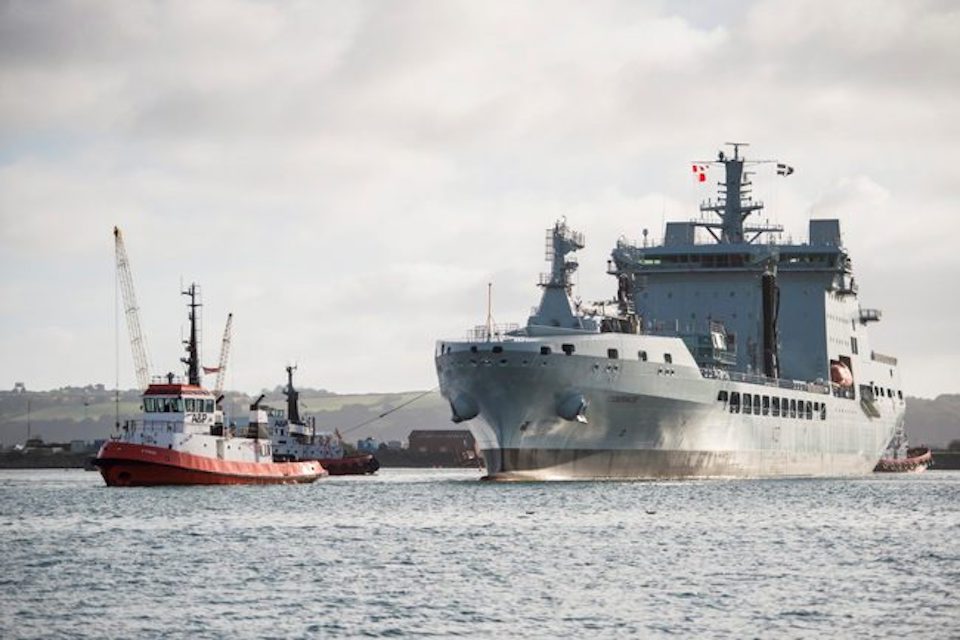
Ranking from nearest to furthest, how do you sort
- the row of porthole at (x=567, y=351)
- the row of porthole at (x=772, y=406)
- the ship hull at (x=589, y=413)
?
the row of porthole at (x=567, y=351)
the ship hull at (x=589, y=413)
the row of porthole at (x=772, y=406)

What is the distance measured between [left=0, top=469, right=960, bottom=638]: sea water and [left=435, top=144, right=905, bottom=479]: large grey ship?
8810 mm

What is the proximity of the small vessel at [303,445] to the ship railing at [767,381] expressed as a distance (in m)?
49.3

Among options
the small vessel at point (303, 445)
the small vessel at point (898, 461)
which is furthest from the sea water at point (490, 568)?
the small vessel at point (898, 461)

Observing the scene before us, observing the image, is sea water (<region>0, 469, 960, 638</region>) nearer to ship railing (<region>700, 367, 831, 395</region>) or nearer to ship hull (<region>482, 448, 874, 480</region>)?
ship hull (<region>482, 448, 874, 480</region>)

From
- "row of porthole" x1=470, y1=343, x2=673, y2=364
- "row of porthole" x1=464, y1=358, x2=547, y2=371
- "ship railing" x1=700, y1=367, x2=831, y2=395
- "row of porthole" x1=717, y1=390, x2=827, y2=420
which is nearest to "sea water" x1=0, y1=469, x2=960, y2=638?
"row of porthole" x1=464, y1=358, x2=547, y2=371

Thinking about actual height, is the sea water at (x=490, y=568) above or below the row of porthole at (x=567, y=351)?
below

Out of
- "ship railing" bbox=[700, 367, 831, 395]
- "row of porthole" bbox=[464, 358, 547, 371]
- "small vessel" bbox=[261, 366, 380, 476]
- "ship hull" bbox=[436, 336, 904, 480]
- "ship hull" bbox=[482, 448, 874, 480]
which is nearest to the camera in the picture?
"row of porthole" bbox=[464, 358, 547, 371]

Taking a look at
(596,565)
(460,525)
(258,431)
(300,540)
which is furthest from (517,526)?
(258,431)

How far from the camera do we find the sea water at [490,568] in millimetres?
39406

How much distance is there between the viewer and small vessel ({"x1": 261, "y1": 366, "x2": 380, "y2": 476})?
5925 inches

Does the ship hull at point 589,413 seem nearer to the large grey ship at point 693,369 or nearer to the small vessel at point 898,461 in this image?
the large grey ship at point 693,369

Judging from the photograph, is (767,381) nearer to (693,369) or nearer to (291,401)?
(693,369)

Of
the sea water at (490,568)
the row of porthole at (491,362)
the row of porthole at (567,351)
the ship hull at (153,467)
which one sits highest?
the row of porthole at (567,351)

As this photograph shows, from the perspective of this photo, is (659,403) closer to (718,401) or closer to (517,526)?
(718,401)
